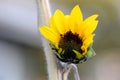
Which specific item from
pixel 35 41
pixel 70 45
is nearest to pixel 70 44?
pixel 70 45

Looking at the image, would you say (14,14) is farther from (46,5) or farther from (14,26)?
(46,5)

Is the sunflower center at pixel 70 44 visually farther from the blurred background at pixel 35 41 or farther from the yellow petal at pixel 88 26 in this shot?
the blurred background at pixel 35 41

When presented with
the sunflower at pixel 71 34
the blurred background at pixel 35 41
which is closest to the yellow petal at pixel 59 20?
the sunflower at pixel 71 34

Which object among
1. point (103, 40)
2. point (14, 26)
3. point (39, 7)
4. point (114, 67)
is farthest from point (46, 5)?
point (103, 40)

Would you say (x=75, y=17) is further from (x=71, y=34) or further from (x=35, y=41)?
(x=35, y=41)

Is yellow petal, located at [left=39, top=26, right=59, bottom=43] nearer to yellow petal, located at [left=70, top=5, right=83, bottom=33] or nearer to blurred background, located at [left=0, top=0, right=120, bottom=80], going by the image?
yellow petal, located at [left=70, top=5, right=83, bottom=33]

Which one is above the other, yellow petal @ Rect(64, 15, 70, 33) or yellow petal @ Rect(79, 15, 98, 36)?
yellow petal @ Rect(64, 15, 70, 33)

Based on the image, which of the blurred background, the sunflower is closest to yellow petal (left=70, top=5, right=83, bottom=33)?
the sunflower
